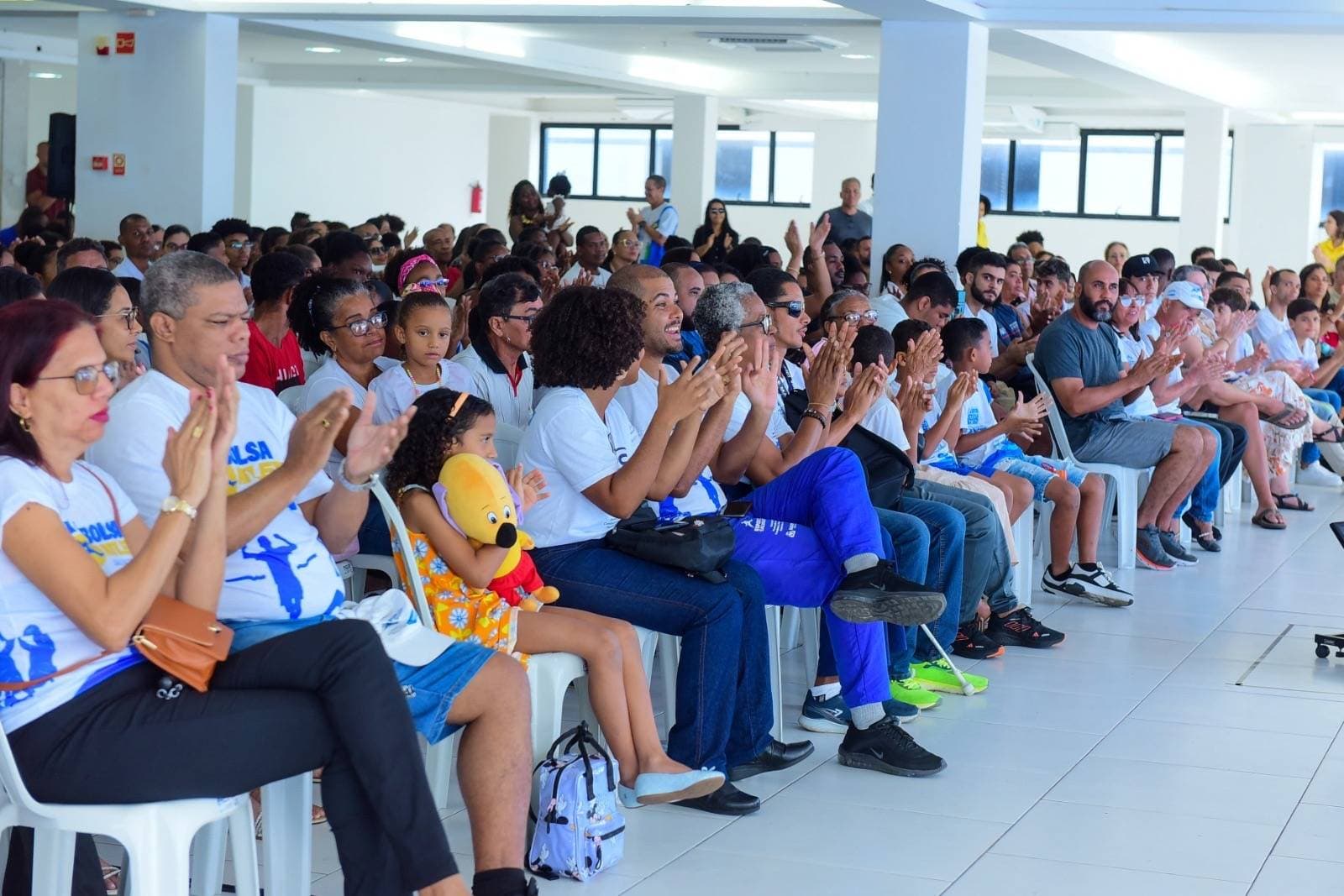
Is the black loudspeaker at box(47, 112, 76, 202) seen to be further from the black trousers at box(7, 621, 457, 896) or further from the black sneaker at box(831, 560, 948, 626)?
the black trousers at box(7, 621, 457, 896)

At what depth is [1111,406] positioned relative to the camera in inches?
259

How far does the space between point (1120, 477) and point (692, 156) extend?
10113mm

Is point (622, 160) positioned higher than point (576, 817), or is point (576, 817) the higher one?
point (622, 160)

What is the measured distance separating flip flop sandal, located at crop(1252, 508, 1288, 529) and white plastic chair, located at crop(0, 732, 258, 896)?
245 inches

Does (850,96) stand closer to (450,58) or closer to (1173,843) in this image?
(450,58)

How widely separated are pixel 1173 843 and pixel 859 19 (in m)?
6.92

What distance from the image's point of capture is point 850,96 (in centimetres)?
1580

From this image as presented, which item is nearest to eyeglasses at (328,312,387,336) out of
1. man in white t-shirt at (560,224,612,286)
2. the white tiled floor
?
the white tiled floor

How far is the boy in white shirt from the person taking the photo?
18.3 ft

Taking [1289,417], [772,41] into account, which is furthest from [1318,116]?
[1289,417]

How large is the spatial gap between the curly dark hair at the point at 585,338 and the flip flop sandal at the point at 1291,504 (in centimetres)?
541

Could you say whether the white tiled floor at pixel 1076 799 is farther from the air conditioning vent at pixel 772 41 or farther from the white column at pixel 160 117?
the air conditioning vent at pixel 772 41

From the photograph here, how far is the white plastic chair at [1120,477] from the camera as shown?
6500mm

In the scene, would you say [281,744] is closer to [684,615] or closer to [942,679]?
[684,615]
